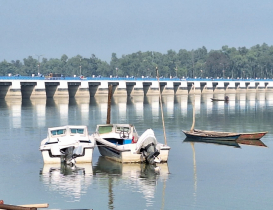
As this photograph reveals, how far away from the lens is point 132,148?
41.2 m

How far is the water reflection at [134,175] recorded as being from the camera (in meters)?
32.6

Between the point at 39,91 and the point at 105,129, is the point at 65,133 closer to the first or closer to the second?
the point at 105,129

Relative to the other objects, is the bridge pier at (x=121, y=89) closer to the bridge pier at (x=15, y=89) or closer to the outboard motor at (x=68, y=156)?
the bridge pier at (x=15, y=89)

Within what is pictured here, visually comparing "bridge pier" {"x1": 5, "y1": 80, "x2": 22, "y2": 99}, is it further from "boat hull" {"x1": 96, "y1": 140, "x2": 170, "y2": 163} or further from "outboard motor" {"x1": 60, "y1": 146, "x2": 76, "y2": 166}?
"outboard motor" {"x1": 60, "y1": 146, "x2": 76, "y2": 166}

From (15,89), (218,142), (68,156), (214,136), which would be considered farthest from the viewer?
(15,89)

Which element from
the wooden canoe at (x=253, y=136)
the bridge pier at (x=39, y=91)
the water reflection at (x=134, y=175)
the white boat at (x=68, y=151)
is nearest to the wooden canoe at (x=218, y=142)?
the wooden canoe at (x=253, y=136)

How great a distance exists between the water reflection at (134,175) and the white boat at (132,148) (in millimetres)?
475

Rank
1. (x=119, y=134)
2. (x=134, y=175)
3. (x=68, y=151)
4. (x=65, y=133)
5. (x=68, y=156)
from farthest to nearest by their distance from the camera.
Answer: (x=119, y=134) < (x=65, y=133) < (x=68, y=151) < (x=68, y=156) < (x=134, y=175)

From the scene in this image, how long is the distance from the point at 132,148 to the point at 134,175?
4307 millimetres

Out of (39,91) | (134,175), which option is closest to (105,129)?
(134,175)

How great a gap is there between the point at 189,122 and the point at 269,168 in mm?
37455

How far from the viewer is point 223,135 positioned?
54.1m

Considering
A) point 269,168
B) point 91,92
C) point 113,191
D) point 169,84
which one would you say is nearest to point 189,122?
point 269,168

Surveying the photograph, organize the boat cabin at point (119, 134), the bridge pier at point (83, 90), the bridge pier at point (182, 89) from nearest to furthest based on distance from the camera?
1. the boat cabin at point (119, 134)
2. the bridge pier at point (83, 90)
3. the bridge pier at point (182, 89)
